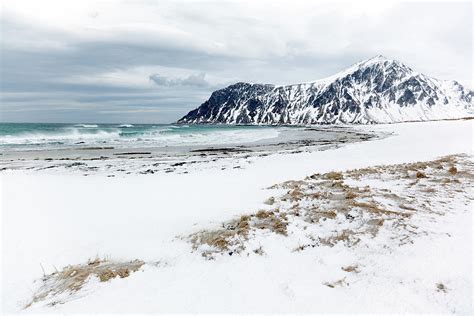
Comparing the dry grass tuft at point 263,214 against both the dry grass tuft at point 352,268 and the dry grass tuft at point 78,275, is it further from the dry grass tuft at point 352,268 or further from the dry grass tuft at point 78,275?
the dry grass tuft at point 78,275

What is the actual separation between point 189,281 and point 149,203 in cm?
591

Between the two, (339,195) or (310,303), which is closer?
(310,303)

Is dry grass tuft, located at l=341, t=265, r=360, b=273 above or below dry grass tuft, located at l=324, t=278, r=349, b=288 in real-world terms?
above

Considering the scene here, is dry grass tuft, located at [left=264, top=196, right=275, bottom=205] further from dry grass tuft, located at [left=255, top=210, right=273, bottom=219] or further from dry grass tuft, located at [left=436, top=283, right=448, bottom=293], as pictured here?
dry grass tuft, located at [left=436, top=283, right=448, bottom=293]

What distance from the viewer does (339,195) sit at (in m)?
9.66

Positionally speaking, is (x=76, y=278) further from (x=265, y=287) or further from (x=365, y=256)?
(x=365, y=256)

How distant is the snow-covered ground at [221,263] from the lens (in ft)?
15.9

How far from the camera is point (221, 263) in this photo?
628 cm

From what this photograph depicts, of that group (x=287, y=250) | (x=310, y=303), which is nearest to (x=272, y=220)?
(x=287, y=250)

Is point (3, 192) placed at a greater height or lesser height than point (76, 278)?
greater

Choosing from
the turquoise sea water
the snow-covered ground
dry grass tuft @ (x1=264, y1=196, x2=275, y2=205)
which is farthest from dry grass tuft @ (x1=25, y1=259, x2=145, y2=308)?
the turquoise sea water

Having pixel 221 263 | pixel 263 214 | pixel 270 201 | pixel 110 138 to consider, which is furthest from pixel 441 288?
pixel 110 138

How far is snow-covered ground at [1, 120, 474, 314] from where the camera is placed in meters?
4.85

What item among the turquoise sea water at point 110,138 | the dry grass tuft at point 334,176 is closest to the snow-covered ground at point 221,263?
the dry grass tuft at point 334,176
